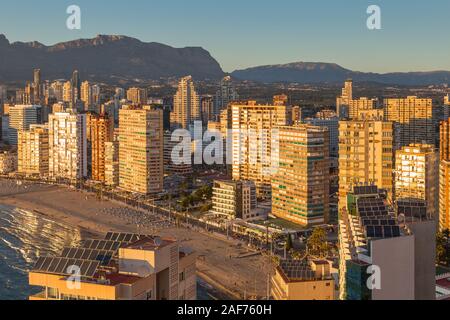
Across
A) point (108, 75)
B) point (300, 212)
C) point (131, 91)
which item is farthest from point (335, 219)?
point (108, 75)

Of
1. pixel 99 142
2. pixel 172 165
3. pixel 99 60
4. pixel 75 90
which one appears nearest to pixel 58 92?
pixel 75 90

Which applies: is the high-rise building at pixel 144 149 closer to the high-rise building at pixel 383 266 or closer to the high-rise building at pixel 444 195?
the high-rise building at pixel 444 195

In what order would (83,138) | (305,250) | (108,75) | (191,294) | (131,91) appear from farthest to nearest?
(108,75) → (131,91) → (83,138) → (305,250) → (191,294)

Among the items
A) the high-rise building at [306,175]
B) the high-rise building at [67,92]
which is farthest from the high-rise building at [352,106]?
the high-rise building at [67,92]

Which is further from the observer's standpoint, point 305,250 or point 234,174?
point 234,174

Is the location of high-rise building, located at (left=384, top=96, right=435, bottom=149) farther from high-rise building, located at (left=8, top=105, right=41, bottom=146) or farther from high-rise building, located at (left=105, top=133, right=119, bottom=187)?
high-rise building, located at (left=8, top=105, right=41, bottom=146)

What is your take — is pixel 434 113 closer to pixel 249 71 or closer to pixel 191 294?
pixel 191 294

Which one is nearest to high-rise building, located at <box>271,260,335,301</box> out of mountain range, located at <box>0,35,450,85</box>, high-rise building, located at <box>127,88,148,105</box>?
high-rise building, located at <box>127,88,148,105</box>
